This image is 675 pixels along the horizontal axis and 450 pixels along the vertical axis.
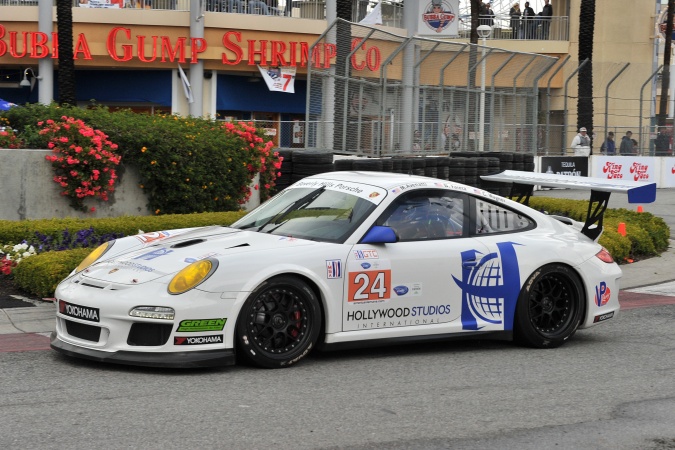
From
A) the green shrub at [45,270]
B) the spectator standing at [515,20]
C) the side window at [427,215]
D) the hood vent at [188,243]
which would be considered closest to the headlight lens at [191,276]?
the hood vent at [188,243]

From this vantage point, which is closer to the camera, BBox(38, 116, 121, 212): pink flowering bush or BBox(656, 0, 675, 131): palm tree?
BBox(38, 116, 121, 212): pink flowering bush

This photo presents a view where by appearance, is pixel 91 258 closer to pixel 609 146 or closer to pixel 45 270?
pixel 45 270

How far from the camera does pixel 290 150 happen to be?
1673 centimetres

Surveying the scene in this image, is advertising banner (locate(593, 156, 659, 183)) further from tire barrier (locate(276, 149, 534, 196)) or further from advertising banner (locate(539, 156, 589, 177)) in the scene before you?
tire barrier (locate(276, 149, 534, 196))

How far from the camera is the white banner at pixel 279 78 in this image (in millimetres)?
36594

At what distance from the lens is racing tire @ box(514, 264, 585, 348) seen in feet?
26.8

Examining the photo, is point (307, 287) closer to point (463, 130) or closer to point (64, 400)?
point (64, 400)

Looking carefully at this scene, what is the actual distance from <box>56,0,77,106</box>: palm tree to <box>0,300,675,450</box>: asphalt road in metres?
19.7

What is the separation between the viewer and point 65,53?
87.6 ft

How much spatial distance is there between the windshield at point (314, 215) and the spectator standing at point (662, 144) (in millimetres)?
27391

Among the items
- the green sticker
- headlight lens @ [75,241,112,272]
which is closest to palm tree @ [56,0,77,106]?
headlight lens @ [75,241,112,272]

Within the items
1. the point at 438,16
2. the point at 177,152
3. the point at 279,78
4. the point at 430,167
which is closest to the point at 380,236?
the point at 177,152

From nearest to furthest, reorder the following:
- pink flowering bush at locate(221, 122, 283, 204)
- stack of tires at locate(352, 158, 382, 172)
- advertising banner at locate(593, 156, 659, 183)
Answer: pink flowering bush at locate(221, 122, 283, 204) → stack of tires at locate(352, 158, 382, 172) → advertising banner at locate(593, 156, 659, 183)

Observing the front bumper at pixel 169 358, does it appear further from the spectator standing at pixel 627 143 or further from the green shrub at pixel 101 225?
the spectator standing at pixel 627 143
